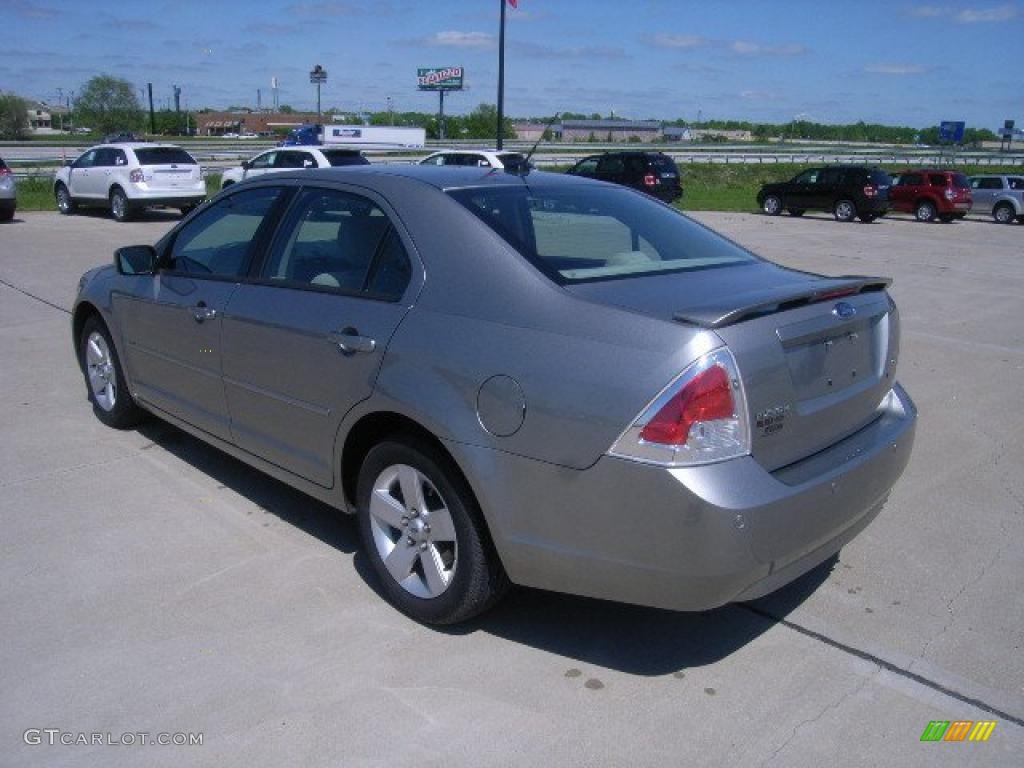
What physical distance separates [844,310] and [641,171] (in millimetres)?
25228

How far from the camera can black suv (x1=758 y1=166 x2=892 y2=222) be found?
87.9 ft

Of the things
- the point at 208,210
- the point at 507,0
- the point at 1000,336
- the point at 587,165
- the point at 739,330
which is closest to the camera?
the point at 739,330

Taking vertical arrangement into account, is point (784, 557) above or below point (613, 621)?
above

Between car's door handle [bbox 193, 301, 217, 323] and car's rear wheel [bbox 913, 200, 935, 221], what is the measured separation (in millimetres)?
28245

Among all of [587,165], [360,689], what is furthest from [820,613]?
[587,165]

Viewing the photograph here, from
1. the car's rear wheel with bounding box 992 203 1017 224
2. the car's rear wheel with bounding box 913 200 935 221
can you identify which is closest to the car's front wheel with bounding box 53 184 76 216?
the car's rear wheel with bounding box 913 200 935 221

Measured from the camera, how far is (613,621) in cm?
366

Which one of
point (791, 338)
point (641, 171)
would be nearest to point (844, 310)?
point (791, 338)

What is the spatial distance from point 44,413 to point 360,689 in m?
4.11

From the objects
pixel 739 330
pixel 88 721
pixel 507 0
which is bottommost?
pixel 88 721

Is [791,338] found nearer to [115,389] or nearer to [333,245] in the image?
[333,245]

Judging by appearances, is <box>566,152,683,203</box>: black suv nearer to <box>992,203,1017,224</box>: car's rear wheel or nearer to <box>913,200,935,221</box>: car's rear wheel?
<box>913,200,935,221</box>: car's rear wheel

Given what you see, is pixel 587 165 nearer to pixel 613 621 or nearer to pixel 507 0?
pixel 507 0

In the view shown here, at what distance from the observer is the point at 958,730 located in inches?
117
